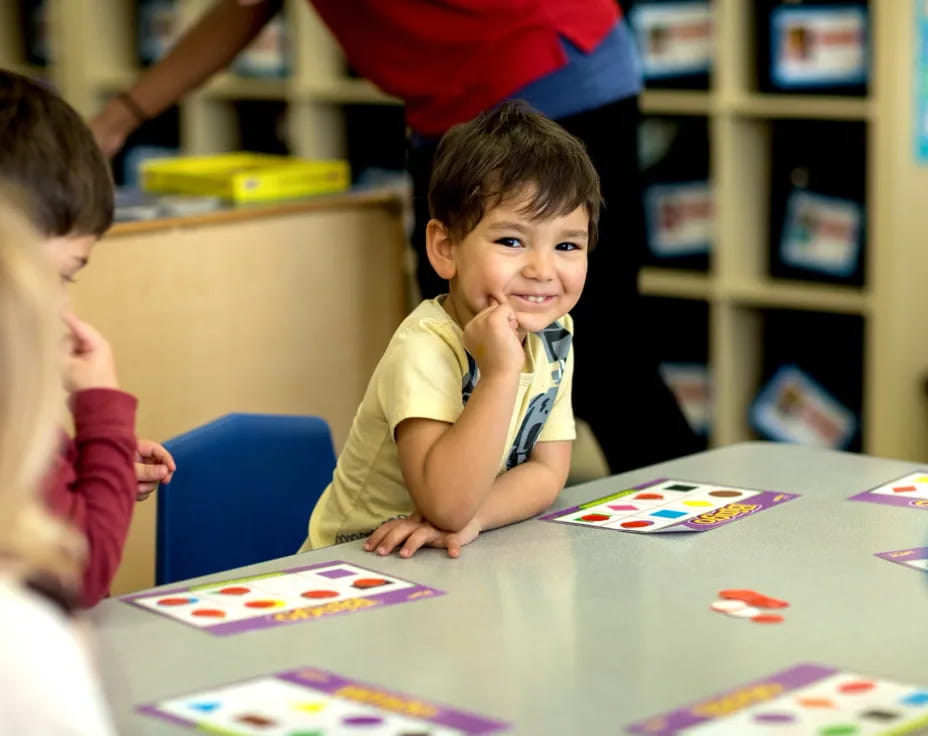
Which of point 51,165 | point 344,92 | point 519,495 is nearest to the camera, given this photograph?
point 51,165

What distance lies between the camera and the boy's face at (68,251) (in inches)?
52.6

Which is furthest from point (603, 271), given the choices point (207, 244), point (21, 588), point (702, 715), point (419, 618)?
point (21, 588)

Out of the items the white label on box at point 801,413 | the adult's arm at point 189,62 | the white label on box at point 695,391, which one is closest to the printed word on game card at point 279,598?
the adult's arm at point 189,62

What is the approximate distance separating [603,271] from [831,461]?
31.8 inches

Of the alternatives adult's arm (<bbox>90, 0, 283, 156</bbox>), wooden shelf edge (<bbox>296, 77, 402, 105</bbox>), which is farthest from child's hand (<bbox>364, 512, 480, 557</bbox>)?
wooden shelf edge (<bbox>296, 77, 402, 105</bbox>)

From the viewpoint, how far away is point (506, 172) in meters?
1.61

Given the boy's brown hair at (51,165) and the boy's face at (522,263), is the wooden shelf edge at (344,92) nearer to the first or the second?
the boy's face at (522,263)

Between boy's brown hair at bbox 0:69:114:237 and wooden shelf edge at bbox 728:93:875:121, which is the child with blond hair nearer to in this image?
boy's brown hair at bbox 0:69:114:237

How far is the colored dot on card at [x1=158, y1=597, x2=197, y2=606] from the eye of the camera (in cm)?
128

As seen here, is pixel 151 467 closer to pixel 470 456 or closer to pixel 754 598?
pixel 470 456

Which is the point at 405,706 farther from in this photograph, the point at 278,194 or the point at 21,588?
the point at 278,194

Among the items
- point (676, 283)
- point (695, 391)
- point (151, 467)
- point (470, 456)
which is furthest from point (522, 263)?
point (695, 391)

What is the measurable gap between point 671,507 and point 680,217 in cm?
204

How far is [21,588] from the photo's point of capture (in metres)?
0.84
